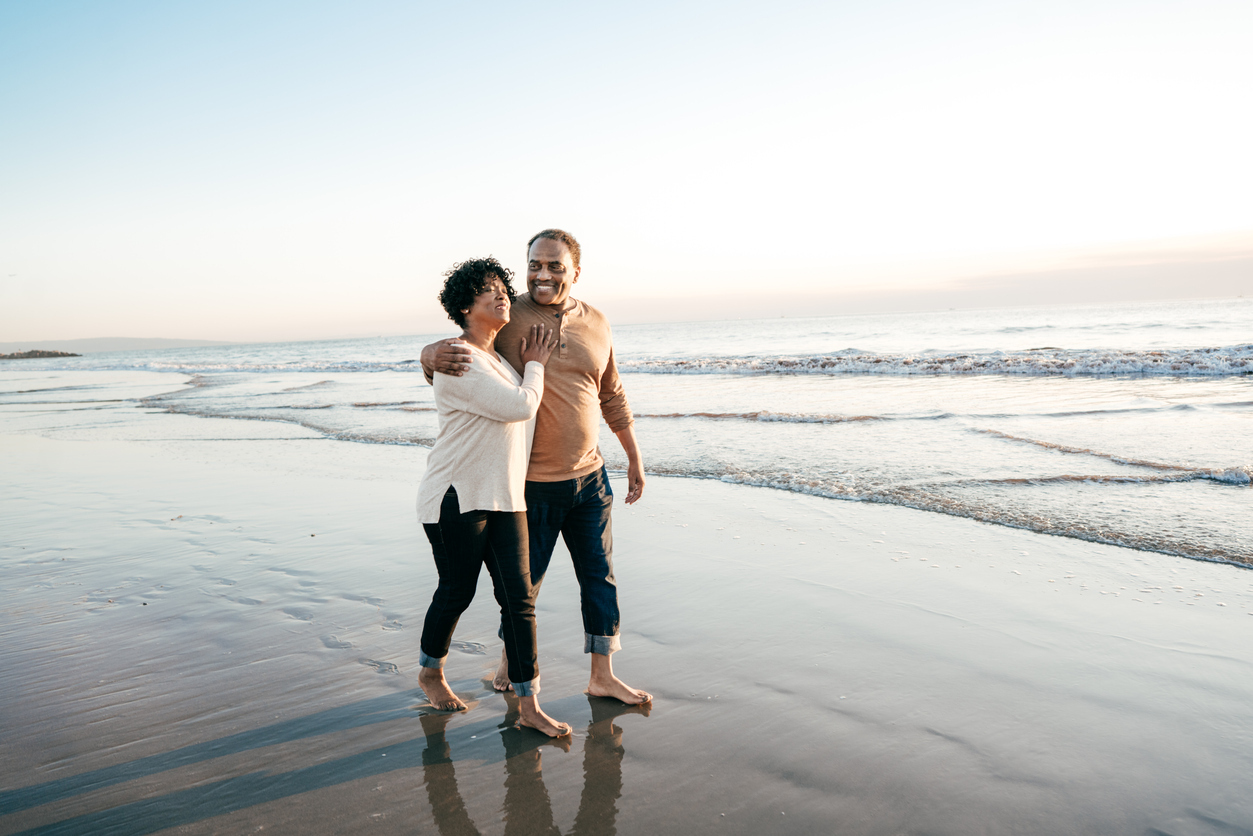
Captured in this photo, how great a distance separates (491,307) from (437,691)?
1.61m

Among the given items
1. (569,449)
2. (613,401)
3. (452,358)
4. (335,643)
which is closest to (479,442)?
(452,358)

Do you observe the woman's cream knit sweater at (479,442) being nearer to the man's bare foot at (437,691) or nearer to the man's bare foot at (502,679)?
the man's bare foot at (437,691)

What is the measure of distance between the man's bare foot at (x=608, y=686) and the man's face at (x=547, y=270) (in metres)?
1.57

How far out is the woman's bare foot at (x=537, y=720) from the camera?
274 cm

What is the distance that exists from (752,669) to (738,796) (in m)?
0.94

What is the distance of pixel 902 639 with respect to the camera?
11.5 feet

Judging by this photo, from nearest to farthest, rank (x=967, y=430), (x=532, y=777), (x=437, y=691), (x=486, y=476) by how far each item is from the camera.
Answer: (x=532, y=777) → (x=486, y=476) → (x=437, y=691) → (x=967, y=430)

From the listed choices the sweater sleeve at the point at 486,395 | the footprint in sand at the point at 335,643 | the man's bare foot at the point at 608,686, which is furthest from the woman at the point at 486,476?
the footprint in sand at the point at 335,643

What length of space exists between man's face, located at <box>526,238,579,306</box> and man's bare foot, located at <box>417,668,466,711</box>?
1626 millimetres

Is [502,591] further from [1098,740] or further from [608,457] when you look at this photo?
[608,457]

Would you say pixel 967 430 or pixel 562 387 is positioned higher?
pixel 562 387

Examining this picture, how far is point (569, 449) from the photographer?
301 cm

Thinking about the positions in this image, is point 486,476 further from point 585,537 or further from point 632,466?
point 632,466

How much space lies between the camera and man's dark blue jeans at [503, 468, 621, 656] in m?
3.02
